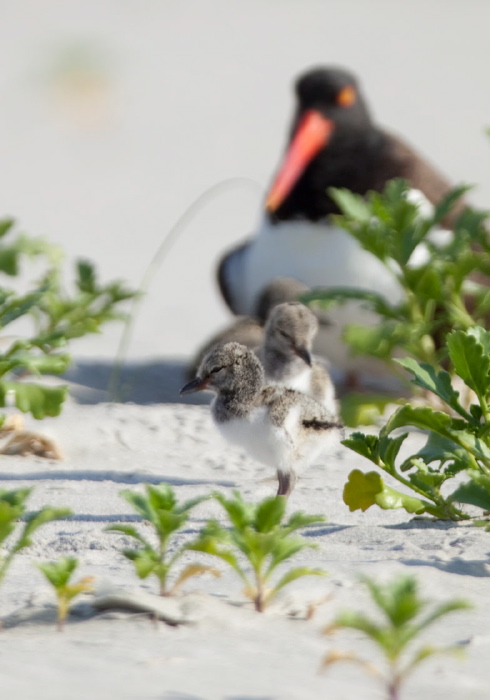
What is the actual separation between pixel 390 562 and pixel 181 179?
757 cm

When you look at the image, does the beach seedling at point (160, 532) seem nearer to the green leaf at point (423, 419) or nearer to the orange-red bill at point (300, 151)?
the green leaf at point (423, 419)

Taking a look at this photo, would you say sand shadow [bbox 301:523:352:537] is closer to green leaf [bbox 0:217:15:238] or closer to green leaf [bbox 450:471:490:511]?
green leaf [bbox 450:471:490:511]

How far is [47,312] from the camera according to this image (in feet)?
15.2

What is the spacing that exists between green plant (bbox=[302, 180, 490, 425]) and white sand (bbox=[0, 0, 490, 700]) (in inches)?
17.3

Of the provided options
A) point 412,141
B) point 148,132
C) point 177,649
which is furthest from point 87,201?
point 177,649

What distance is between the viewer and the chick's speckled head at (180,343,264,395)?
3422 millimetres

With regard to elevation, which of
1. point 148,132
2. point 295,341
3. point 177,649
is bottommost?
point 177,649

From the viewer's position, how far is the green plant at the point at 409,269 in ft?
13.4

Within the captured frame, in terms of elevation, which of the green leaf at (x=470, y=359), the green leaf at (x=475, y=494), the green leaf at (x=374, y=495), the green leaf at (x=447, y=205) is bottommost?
the green leaf at (x=374, y=495)

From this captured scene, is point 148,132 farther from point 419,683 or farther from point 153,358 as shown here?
point 419,683

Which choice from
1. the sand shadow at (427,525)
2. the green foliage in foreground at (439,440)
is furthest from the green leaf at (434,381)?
the sand shadow at (427,525)

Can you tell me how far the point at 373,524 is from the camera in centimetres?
298

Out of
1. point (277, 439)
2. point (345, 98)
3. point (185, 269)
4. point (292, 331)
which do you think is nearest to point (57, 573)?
point (277, 439)

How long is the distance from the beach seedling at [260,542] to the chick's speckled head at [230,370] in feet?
3.62
